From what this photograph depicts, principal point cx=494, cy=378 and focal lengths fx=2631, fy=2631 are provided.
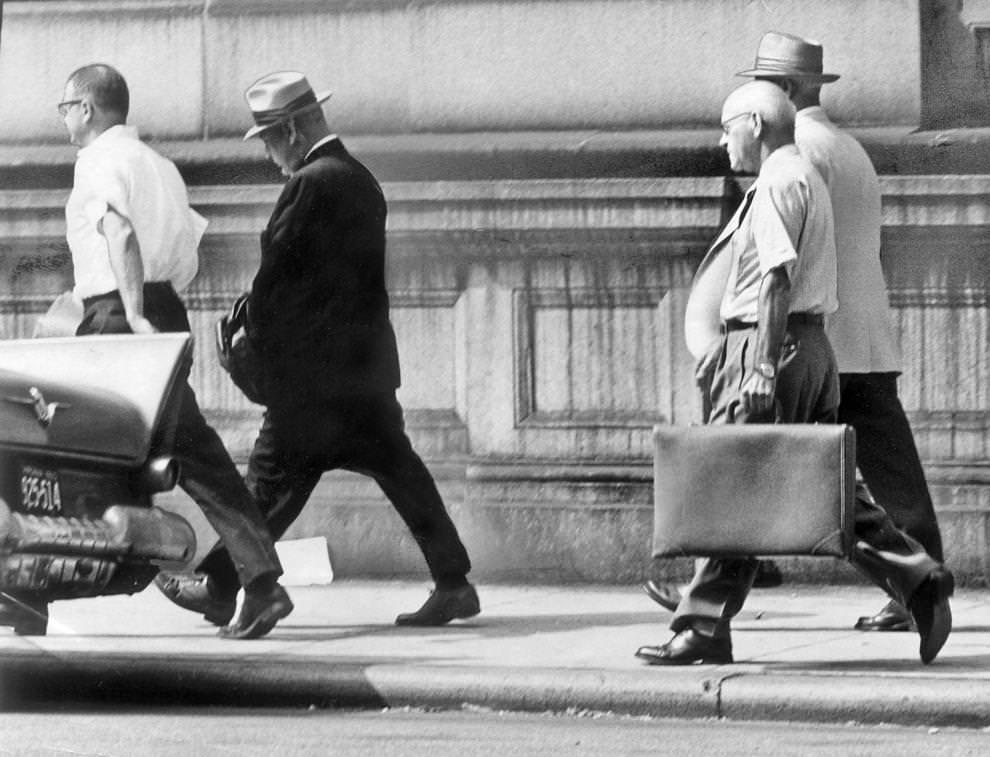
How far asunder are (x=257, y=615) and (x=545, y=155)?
3028mm

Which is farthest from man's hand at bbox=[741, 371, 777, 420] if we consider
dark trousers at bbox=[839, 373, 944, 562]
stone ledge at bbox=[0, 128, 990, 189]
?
stone ledge at bbox=[0, 128, 990, 189]

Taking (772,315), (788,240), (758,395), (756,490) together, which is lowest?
(756,490)

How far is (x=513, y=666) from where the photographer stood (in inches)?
307

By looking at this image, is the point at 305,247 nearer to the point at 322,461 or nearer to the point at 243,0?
the point at 322,461

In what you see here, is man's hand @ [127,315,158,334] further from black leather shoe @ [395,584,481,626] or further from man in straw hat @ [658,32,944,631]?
man in straw hat @ [658,32,944,631]

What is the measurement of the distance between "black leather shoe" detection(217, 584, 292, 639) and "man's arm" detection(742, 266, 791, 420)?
1.91m

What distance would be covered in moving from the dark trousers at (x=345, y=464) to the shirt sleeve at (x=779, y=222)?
5.89 feet

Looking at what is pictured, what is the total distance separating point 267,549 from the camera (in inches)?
344

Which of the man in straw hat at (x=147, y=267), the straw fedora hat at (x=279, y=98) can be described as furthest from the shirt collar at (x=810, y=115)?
the man in straw hat at (x=147, y=267)

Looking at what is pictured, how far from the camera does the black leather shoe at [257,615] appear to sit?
8727 millimetres

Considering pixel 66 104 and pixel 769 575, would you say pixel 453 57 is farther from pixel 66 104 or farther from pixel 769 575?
pixel 769 575

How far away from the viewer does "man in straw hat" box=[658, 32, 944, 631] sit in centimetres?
877

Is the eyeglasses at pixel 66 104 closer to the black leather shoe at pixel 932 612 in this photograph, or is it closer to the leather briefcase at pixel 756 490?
the leather briefcase at pixel 756 490

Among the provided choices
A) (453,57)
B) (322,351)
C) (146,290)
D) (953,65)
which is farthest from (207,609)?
(953,65)
